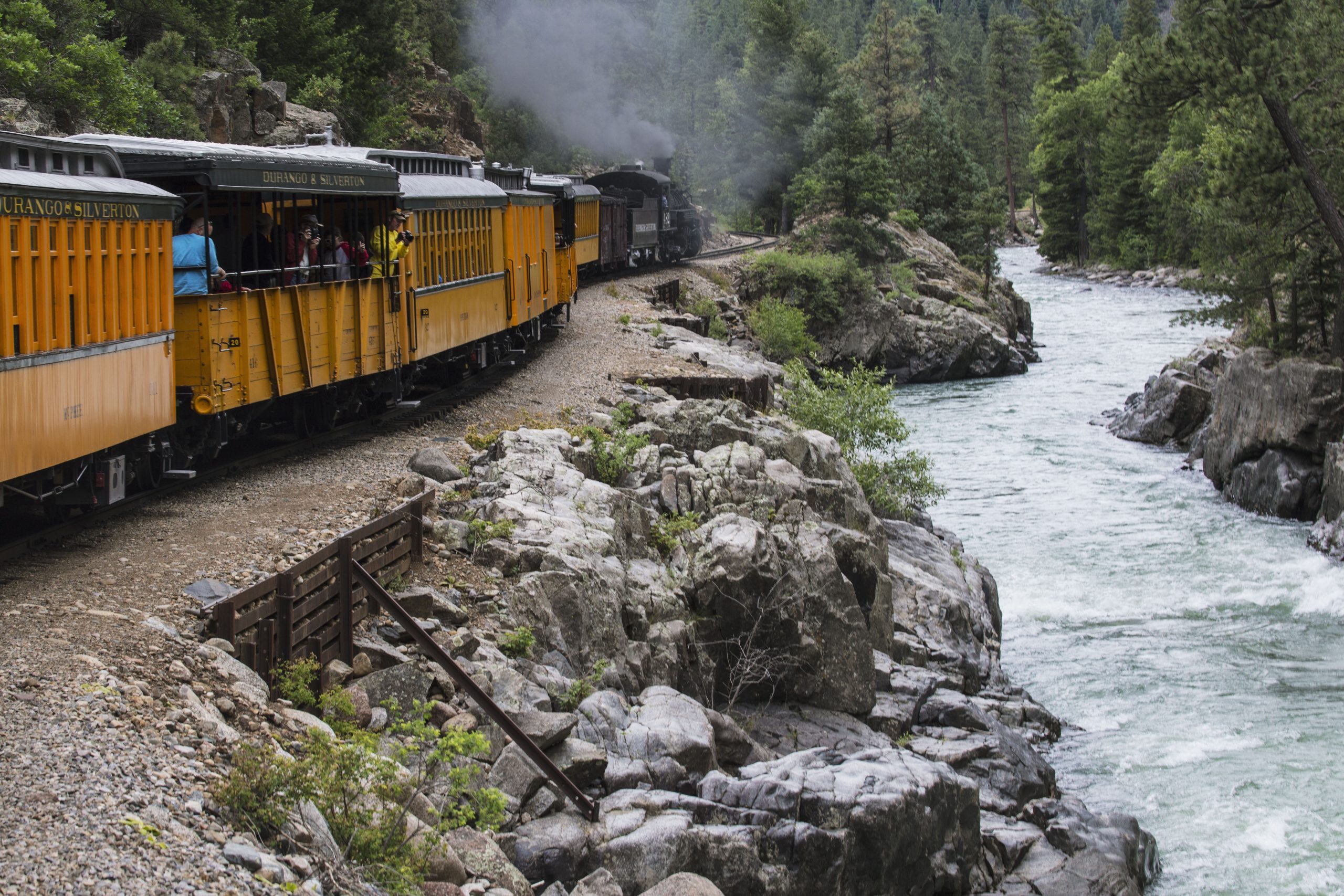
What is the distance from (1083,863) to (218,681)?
29.1ft

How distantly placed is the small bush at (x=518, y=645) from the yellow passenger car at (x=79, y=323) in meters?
3.77

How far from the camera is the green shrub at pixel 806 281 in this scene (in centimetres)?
4775

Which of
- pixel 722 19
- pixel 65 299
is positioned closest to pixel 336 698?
pixel 65 299

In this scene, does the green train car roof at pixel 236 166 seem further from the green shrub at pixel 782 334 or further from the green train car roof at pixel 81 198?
the green shrub at pixel 782 334

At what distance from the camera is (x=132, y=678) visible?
820 centimetres

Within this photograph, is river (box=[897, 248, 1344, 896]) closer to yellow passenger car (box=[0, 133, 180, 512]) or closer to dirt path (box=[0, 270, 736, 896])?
dirt path (box=[0, 270, 736, 896])

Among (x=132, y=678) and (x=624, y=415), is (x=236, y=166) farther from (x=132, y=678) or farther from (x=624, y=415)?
(x=624, y=415)

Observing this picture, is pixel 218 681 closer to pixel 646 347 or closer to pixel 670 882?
pixel 670 882

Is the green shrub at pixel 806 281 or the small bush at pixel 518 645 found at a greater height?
the green shrub at pixel 806 281

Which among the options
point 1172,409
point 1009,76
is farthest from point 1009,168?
point 1172,409

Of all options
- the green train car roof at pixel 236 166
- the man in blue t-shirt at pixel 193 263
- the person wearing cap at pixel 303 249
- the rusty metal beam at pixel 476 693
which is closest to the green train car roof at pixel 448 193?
the green train car roof at pixel 236 166

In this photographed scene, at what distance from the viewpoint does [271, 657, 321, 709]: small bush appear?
9.16 m

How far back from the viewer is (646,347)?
93.4ft

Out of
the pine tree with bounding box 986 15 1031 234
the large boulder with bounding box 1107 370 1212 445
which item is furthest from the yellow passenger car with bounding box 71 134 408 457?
the pine tree with bounding box 986 15 1031 234
